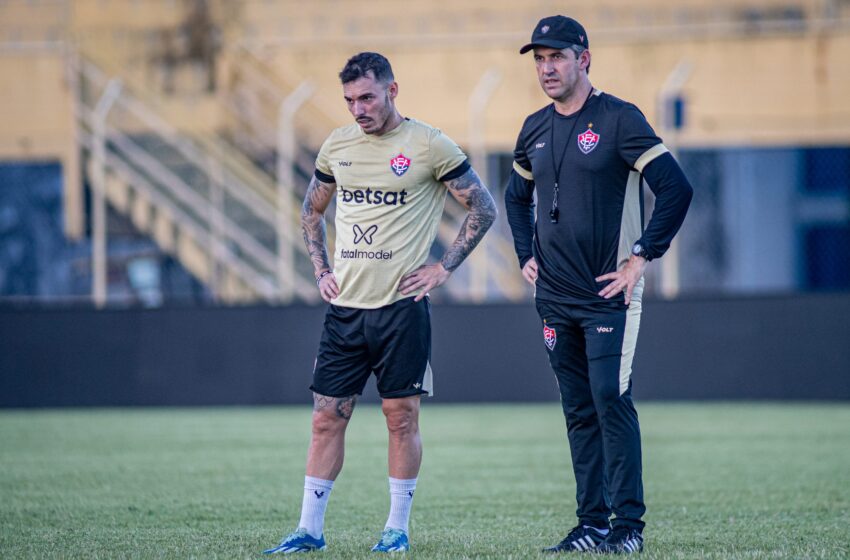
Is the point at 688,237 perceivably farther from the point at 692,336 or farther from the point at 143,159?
the point at 143,159

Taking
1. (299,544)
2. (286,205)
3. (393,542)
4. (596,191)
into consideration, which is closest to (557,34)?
(596,191)

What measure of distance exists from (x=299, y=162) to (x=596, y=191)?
10.4 m

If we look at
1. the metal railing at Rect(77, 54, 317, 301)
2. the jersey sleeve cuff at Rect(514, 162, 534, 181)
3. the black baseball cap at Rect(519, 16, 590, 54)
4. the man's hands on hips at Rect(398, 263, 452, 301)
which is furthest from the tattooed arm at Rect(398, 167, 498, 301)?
the metal railing at Rect(77, 54, 317, 301)

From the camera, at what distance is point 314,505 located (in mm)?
5512

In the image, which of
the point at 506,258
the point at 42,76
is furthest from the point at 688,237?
the point at 42,76

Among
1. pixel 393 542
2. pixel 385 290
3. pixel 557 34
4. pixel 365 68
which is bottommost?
pixel 393 542

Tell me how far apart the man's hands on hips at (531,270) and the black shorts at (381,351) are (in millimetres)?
465

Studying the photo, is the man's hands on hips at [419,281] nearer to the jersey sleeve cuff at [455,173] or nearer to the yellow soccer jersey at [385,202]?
the yellow soccer jersey at [385,202]

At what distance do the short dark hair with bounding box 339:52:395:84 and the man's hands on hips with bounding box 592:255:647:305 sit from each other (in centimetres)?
119

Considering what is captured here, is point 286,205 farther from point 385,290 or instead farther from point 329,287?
point 385,290

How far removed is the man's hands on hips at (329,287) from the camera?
573cm

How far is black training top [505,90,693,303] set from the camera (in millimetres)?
5301

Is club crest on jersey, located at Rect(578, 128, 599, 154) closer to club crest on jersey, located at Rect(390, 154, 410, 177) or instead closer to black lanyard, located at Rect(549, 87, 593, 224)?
black lanyard, located at Rect(549, 87, 593, 224)

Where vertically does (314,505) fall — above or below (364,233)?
below
